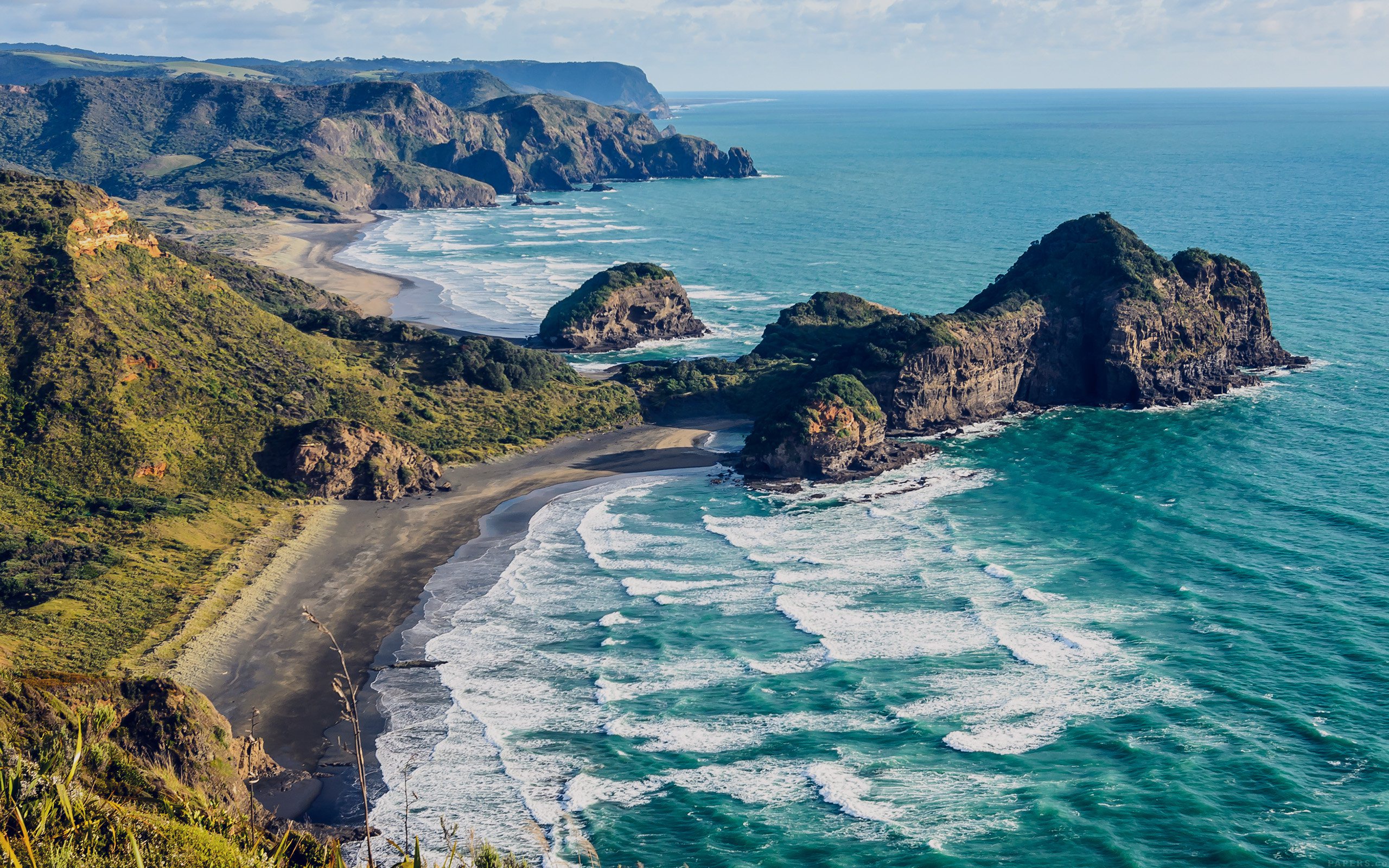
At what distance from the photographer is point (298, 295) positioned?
12106cm

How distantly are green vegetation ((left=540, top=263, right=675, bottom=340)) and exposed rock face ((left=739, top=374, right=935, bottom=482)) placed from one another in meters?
40.3

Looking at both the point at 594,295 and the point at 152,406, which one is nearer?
the point at 152,406

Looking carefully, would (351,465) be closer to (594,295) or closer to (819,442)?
(819,442)

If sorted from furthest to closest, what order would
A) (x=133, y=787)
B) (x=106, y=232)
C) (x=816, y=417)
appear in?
(x=106, y=232) → (x=816, y=417) → (x=133, y=787)

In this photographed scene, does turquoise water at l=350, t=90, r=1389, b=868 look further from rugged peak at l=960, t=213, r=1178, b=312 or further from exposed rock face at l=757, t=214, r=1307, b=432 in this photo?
rugged peak at l=960, t=213, r=1178, b=312

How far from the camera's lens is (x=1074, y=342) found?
94.2 meters

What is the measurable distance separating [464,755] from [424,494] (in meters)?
32.7

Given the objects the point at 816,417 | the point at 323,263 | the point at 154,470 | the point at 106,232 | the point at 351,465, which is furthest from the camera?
the point at 323,263

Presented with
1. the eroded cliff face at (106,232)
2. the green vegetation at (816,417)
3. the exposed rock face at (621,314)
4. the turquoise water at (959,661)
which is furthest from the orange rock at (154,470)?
the exposed rock face at (621,314)

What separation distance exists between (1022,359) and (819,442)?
24.6 meters

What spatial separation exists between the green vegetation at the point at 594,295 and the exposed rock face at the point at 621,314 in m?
0.06

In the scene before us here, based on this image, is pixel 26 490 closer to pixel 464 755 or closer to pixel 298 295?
pixel 464 755

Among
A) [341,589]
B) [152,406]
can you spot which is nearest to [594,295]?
[152,406]

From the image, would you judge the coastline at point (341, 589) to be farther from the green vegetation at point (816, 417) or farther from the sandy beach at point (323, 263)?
the sandy beach at point (323, 263)
